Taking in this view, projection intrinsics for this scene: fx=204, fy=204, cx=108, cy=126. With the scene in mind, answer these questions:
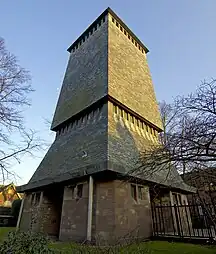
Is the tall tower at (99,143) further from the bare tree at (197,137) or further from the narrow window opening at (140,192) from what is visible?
the bare tree at (197,137)

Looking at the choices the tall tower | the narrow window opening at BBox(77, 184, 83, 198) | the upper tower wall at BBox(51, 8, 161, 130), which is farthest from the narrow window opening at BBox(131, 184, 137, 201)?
the upper tower wall at BBox(51, 8, 161, 130)

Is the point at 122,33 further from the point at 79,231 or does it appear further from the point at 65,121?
the point at 79,231

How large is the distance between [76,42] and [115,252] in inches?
662

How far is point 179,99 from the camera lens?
5.32 metres

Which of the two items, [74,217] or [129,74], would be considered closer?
→ [74,217]

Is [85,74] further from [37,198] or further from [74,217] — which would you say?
[74,217]

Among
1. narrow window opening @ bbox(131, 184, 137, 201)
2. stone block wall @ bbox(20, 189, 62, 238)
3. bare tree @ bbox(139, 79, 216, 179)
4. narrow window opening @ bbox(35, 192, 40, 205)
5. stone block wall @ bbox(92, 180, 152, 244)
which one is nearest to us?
bare tree @ bbox(139, 79, 216, 179)

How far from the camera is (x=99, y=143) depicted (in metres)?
8.31

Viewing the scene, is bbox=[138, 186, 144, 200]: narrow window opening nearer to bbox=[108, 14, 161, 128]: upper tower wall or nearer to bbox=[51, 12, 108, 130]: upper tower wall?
bbox=[108, 14, 161, 128]: upper tower wall

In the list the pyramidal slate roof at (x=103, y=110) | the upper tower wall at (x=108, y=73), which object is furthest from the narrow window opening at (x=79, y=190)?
the upper tower wall at (x=108, y=73)

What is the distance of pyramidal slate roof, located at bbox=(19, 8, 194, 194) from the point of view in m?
8.30

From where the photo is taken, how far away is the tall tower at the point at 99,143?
23.1 ft

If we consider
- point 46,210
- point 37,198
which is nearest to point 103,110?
point 46,210

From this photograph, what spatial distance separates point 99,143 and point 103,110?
2219mm
